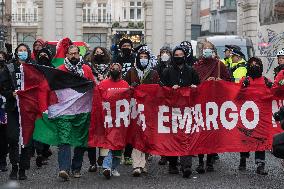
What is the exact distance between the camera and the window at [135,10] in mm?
71188

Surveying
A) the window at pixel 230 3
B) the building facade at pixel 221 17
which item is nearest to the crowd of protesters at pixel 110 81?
the building facade at pixel 221 17

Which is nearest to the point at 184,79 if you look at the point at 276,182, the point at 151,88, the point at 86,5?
the point at 151,88

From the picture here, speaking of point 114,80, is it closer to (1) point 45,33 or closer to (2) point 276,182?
(2) point 276,182

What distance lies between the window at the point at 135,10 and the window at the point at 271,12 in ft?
165

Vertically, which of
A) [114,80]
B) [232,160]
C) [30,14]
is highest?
[30,14]

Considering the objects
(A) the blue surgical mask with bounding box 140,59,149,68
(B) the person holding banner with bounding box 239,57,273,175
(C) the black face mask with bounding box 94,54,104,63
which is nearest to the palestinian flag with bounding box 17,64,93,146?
(A) the blue surgical mask with bounding box 140,59,149,68

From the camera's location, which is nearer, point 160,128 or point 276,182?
point 276,182

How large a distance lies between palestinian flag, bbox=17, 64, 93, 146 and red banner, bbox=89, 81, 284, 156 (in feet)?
0.76

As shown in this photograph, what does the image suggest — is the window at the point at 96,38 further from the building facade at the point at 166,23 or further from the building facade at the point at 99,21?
the building facade at the point at 166,23

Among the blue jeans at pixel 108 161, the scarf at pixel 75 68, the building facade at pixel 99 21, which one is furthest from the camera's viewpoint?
the building facade at pixel 99 21

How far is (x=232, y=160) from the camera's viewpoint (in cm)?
1212

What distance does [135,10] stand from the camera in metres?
71.7

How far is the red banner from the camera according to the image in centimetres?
1034

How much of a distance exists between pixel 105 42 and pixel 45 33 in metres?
22.6
